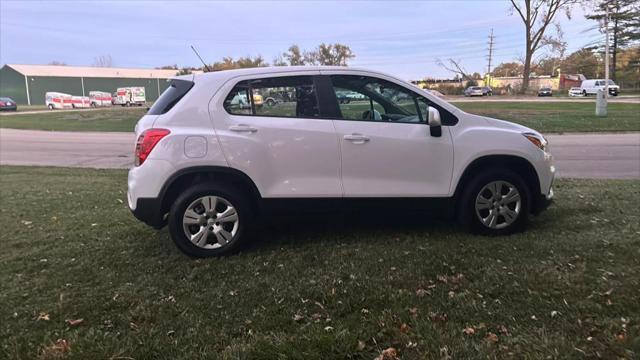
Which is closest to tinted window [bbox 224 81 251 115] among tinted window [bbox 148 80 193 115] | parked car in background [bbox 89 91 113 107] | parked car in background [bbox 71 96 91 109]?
tinted window [bbox 148 80 193 115]

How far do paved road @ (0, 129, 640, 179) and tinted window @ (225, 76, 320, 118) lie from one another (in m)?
6.84

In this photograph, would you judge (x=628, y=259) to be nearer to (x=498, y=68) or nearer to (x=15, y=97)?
(x=15, y=97)

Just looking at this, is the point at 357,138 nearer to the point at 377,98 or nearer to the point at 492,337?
the point at 377,98

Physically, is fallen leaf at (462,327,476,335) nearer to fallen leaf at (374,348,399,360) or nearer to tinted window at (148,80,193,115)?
fallen leaf at (374,348,399,360)

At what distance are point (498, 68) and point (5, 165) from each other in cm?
10230

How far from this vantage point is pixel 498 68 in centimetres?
10356

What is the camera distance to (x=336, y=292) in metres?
3.96

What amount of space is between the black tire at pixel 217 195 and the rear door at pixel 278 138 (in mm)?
234

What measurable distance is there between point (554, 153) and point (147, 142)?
1152 centimetres

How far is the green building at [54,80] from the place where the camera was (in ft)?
257

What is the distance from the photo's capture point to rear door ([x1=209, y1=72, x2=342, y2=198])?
481 centimetres

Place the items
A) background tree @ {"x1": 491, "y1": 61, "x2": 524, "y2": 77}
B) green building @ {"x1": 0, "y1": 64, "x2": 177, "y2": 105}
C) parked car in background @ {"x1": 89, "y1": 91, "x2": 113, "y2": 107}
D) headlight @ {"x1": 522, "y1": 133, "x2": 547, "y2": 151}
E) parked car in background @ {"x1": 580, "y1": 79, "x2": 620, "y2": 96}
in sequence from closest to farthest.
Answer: headlight @ {"x1": 522, "y1": 133, "x2": 547, "y2": 151}
parked car in background @ {"x1": 580, "y1": 79, "x2": 620, "y2": 96}
parked car in background @ {"x1": 89, "y1": 91, "x2": 113, "y2": 107}
green building @ {"x1": 0, "y1": 64, "x2": 177, "y2": 105}
background tree @ {"x1": 491, "y1": 61, "x2": 524, "y2": 77}

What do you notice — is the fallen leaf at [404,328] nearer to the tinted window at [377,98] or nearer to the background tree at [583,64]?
the tinted window at [377,98]

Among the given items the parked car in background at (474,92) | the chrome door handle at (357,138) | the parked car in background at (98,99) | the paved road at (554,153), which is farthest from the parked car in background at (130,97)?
the chrome door handle at (357,138)
